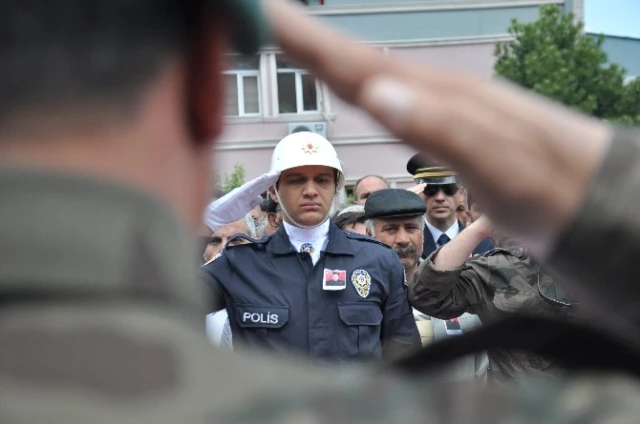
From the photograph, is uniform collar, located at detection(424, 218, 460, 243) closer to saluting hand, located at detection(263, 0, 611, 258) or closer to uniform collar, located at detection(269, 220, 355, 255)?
uniform collar, located at detection(269, 220, 355, 255)

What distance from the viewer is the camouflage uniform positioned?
10.9 ft

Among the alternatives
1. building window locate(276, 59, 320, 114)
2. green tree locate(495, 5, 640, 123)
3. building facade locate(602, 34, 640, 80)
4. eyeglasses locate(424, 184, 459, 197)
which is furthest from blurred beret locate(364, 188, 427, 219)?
building facade locate(602, 34, 640, 80)

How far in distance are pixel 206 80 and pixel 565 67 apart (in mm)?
24250

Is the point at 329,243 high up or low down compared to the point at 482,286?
up

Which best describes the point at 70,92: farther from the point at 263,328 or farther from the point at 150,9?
the point at 263,328

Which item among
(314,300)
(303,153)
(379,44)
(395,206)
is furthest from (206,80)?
(379,44)

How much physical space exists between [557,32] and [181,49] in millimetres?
24927

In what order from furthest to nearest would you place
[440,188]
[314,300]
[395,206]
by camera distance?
[440,188]
[395,206]
[314,300]

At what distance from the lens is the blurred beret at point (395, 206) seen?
4395 millimetres

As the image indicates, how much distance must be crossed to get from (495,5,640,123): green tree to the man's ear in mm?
23178

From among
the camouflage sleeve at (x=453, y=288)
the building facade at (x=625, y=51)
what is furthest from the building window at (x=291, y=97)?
the camouflage sleeve at (x=453, y=288)

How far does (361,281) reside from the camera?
346 cm

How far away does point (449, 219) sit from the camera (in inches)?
211

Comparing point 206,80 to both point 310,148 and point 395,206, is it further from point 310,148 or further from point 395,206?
point 395,206
